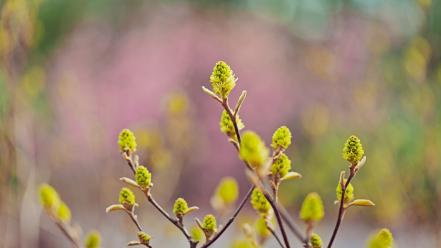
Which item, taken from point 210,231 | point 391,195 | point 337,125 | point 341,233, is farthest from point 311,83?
point 210,231

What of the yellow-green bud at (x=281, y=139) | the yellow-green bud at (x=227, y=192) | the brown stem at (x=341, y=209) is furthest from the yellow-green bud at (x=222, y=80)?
the yellow-green bud at (x=227, y=192)

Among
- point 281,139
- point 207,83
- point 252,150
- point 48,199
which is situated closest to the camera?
point 252,150

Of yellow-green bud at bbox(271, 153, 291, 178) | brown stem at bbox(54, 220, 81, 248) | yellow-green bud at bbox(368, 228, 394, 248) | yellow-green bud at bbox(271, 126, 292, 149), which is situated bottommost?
yellow-green bud at bbox(368, 228, 394, 248)

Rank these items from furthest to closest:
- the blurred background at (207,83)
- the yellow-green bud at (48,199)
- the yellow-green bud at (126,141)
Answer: the blurred background at (207,83) → the yellow-green bud at (48,199) → the yellow-green bud at (126,141)

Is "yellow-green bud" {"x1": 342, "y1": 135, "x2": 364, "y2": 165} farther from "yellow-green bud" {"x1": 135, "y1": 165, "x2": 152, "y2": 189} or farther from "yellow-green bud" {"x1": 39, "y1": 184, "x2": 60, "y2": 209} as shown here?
"yellow-green bud" {"x1": 39, "y1": 184, "x2": 60, "y2": 209}

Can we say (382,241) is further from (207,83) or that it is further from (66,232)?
(207,83)

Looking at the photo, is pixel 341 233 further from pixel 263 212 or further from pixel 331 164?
pixel 263 212

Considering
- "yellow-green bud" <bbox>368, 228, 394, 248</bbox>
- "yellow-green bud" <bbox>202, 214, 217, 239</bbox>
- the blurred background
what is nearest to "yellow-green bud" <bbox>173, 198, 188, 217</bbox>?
"yellow-green bud" <bbox>202, 214, 217, 239</bbox>

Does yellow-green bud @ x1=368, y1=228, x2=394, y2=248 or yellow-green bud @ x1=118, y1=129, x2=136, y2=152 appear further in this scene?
yellow-green bud @ x1=118, y1=129, x2=136, y2=152

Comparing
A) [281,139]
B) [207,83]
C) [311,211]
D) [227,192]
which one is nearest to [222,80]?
[281,139]

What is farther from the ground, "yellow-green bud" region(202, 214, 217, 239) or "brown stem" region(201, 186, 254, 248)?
"yellow-green bud" region(202, 214, 217, 239)

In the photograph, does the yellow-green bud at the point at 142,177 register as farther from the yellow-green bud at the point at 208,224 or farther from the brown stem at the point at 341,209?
the brown stem at the point at 341,209

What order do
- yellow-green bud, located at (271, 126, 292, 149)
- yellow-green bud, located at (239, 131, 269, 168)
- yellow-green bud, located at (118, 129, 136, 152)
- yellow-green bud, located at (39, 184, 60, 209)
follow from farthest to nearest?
yellow-green bud, located at (39, 184, 60, 209) → yellow-green bud, located at (118, 129, 136, 152) → yellow-green bud, located at (271, 126, 292, 149) → yellow-green bud, located at (239, 131, 269, 168)
